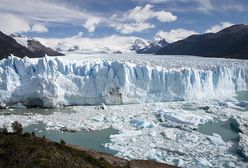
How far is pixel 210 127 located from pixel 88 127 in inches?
210

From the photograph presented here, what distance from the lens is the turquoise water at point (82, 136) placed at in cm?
1501

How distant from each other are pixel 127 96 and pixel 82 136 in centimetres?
793

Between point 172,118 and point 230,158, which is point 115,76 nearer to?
point 172,118

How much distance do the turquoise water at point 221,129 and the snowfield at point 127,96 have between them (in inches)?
10.6

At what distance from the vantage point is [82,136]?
632 inches

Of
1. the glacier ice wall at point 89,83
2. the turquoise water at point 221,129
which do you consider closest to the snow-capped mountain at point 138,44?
the glacier ice wall at point 89,83

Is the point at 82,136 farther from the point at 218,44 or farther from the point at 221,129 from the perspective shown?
the point at 218,44

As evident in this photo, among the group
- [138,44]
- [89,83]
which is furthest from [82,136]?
[138,44]

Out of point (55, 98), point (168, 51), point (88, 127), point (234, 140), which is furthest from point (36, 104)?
point (168, 51)

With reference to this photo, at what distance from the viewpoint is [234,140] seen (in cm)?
1518

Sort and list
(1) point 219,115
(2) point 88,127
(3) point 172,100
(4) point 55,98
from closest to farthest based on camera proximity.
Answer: (2) point 88,127 < (1) point 219,115 < (4) point 55,98 < (3) point 172,100

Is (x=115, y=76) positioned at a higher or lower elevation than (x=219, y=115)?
higher

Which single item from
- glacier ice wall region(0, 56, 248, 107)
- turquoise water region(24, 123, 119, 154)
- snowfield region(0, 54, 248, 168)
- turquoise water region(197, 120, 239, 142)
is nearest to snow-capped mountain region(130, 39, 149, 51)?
snowfield region(0, 54, 248, 168)

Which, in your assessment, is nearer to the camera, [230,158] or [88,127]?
[230,158]
